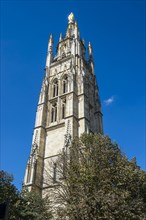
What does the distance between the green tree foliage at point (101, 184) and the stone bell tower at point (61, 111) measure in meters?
6.93

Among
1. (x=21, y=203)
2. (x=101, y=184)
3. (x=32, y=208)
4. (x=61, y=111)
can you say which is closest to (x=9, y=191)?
(x=21, y=203)

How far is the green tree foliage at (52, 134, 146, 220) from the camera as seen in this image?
12.9 meters

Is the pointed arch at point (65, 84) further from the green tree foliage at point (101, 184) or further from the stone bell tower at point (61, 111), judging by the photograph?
the green tree foliage at point (101, 184)

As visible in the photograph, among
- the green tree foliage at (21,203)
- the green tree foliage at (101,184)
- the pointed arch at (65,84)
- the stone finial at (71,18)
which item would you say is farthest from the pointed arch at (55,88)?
the stone finial at (71,18)

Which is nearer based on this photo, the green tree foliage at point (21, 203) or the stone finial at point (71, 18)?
the green tree foliage at point (21, 203)

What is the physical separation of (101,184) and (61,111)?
1729cm

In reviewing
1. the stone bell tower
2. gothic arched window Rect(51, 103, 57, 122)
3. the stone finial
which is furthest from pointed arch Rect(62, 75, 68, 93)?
the stone finial

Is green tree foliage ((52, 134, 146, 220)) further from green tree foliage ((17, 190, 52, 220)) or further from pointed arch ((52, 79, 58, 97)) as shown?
pointed arch ((52, 79, 58, 97))

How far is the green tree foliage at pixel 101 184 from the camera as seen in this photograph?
1292 centimetres

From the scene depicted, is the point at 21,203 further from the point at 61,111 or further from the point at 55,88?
the point at 55,88

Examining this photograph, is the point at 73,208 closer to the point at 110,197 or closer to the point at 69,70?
the point at 110,197

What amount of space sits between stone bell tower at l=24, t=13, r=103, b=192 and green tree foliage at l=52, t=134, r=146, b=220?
22.7ft

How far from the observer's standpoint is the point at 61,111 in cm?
3066

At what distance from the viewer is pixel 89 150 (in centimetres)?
1709
